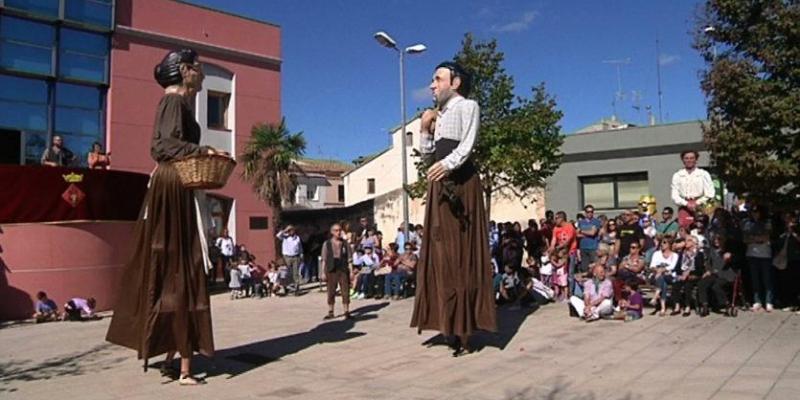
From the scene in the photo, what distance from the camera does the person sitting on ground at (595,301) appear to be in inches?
389

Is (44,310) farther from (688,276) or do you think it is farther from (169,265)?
(688,276)

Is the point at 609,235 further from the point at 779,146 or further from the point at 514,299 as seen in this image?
the point at 779,146

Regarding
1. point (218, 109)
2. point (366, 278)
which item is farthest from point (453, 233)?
point (218, 109)

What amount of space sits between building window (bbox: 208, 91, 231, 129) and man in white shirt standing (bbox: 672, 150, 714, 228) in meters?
15.1

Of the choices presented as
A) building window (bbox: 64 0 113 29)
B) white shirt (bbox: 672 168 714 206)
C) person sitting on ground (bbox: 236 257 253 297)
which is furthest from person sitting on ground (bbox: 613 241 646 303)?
building window (bbox: 64 0 113 29)

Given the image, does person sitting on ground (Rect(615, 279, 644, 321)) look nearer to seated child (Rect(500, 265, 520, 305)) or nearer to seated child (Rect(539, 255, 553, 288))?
seated child (Rect(500, 265, 520, 305))

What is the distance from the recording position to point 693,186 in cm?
1105

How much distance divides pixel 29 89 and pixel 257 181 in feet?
22.8

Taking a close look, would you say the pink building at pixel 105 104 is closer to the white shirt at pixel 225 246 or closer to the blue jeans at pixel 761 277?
the white shirt at pixel 225 246

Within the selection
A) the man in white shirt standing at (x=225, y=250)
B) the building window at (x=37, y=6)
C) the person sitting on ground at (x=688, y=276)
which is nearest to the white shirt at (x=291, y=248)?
the man in white shirt standing at (x=225, y=250)

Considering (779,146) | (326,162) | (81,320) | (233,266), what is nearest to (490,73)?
(233,266)

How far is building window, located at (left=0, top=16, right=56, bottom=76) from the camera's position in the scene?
57.4ft

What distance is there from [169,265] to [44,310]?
8.23 m

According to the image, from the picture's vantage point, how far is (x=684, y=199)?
37.2 ft
